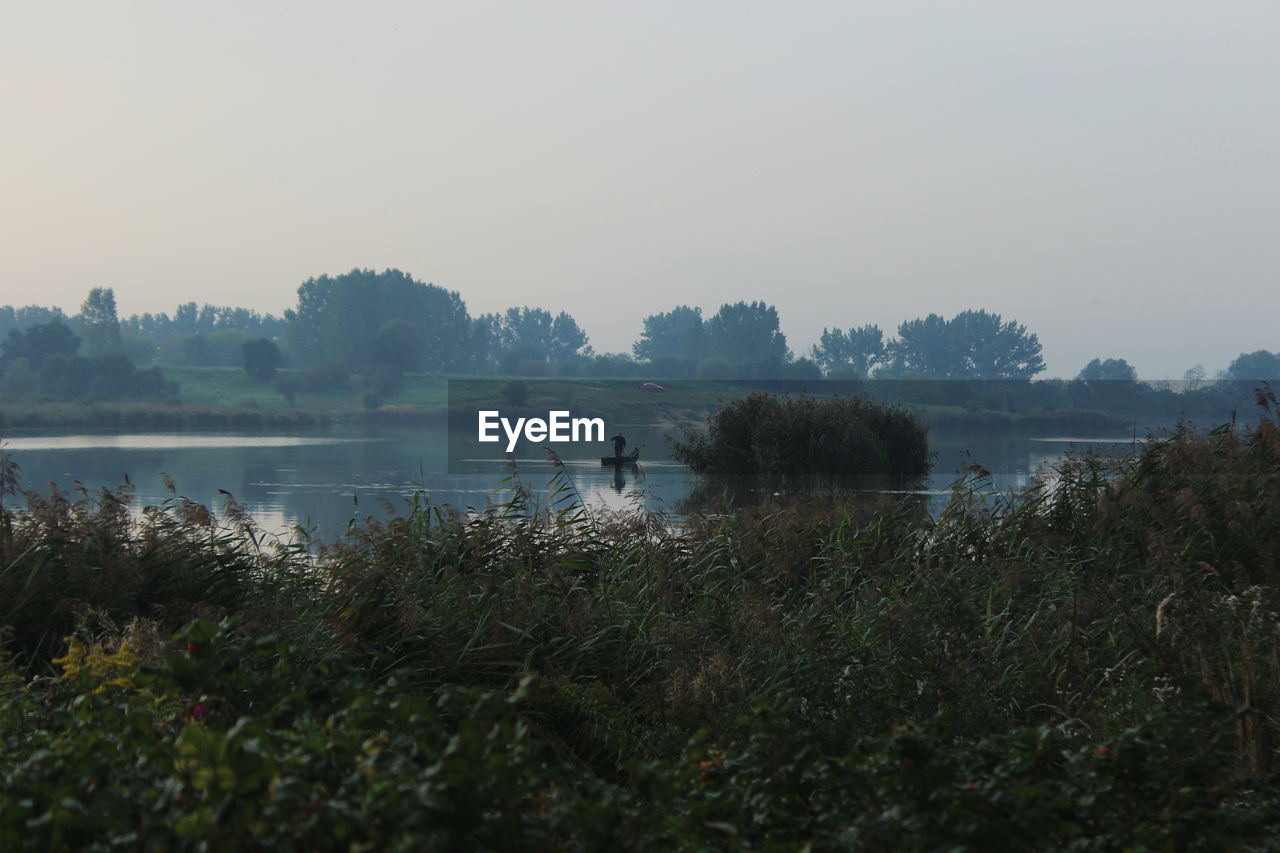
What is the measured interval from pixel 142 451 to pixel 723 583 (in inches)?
1639

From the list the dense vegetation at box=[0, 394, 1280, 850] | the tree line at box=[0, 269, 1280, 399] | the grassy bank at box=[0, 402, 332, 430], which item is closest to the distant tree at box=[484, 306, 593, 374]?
the tree line at box=[0, 269, 1280, 399]

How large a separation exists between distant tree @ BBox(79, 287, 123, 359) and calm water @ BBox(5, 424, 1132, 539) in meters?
60.7

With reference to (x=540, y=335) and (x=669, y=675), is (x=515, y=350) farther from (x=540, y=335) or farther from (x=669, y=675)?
(x=669, y=675)

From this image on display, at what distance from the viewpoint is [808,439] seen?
24.6m

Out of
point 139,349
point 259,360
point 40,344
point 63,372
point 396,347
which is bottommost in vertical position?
point 63,372

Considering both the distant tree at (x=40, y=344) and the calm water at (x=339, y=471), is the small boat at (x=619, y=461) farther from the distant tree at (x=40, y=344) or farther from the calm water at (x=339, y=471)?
the distant tree at (x=40, y=344)

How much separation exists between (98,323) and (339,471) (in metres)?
92.3

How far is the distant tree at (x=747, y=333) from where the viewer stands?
135000 mm

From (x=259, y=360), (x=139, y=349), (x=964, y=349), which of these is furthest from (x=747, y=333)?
(x=139, y=349)

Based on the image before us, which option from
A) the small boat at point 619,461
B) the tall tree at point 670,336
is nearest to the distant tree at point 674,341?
the tall tree at point 670,336

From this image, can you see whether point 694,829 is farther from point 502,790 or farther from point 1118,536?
point 1118,536

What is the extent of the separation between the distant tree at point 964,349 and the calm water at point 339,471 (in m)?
85.3

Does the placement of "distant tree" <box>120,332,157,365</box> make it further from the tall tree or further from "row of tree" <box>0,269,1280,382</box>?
the tall tree

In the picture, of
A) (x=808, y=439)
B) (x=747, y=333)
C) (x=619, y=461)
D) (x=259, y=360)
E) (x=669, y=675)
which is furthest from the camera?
(x=747, y=333)
